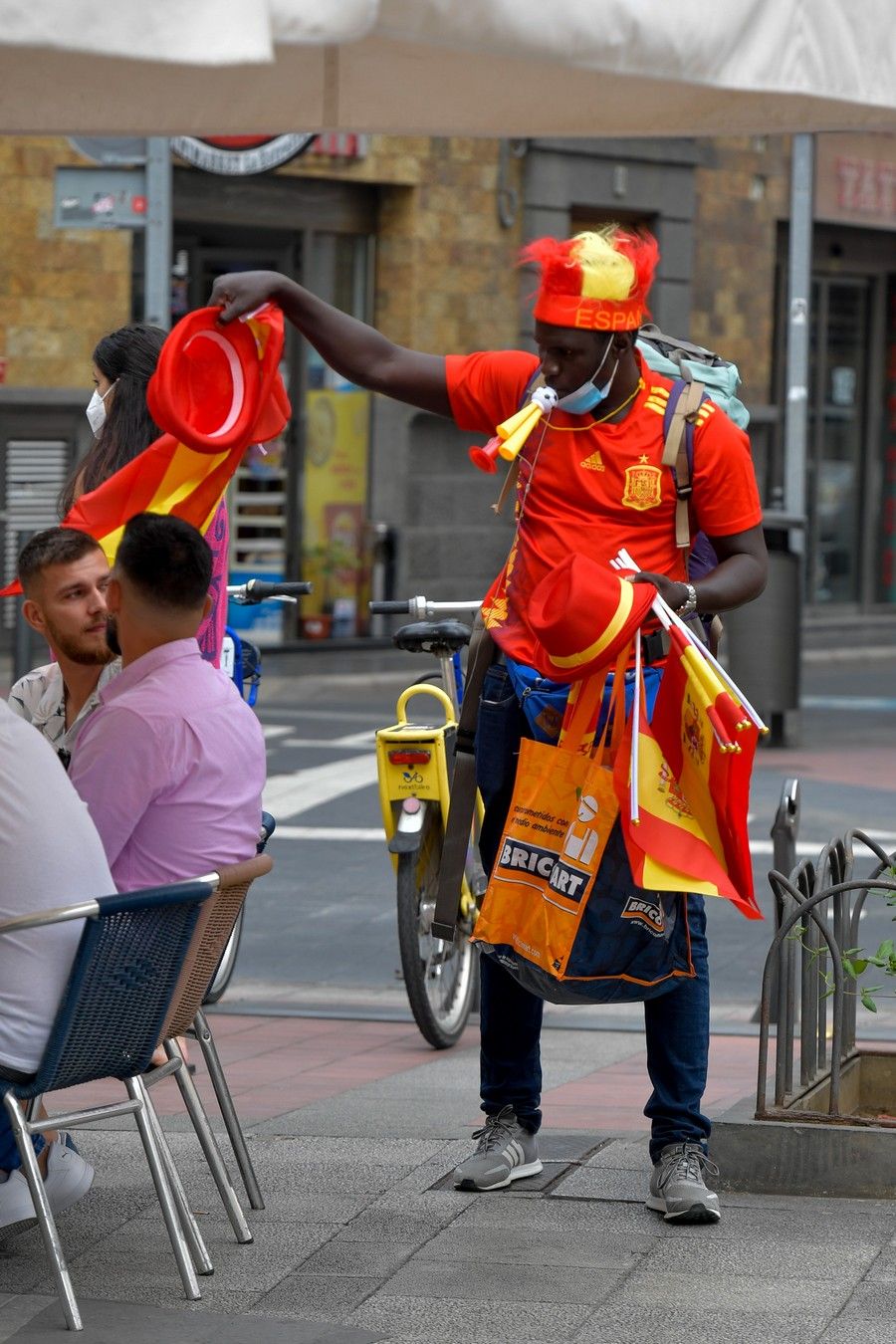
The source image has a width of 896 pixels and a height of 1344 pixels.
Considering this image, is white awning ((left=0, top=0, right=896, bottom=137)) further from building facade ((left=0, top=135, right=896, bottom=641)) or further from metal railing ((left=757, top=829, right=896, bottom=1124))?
building facade ((left=0, top=135, right=896, bottom=641))

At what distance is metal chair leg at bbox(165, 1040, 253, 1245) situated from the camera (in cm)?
436

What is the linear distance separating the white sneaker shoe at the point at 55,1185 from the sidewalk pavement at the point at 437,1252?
0.27ft

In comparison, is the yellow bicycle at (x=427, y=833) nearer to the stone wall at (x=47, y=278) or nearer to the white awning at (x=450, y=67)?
the white awning at (x=450, y=67)

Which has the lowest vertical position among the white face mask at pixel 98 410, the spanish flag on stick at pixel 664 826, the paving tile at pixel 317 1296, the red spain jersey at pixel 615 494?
the paving tile at pixel 317 1296

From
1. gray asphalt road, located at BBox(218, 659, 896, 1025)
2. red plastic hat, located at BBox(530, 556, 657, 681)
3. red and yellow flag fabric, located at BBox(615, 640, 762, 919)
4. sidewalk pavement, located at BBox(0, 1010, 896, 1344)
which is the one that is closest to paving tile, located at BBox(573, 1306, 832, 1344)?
sidewalk pavement, located at BBox(0, 1010, 896, 1344)

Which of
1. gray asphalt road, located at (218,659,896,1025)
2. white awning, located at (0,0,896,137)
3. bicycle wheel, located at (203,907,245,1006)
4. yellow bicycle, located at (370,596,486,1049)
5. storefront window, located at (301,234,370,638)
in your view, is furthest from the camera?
storefront window, located at (301,234,370,638)

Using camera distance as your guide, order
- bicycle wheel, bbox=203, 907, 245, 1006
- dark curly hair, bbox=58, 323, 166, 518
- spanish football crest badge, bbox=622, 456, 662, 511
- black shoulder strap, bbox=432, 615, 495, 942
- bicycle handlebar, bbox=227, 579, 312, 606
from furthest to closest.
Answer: bicycle wheel, bbox=203, 907, 245, 1006 → bicycle handlebar, bbox=227, 579, 312, 606 → dark curly hair, bbox=58, 323, 166, 518 → black shoulder strap, bbox=432, 615, 495, 942 → spanish football crest badge, bbox=622, 456, 662, 511

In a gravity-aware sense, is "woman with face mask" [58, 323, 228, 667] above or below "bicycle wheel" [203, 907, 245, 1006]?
above

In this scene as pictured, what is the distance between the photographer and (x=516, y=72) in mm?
4812

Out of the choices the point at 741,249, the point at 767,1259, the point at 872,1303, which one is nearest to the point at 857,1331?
the point at 872,1303

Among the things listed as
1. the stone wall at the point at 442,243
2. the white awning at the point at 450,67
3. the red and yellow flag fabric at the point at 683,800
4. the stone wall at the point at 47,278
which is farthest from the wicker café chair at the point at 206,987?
the stone wall at the point at 442,243

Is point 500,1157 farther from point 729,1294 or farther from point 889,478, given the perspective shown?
point 889,478

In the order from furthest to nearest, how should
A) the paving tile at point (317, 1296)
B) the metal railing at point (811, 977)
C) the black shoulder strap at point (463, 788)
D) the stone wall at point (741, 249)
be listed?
the stone wall at point (741, 249) < the metal railing at point (811, 977) < the black shoulder strap at point (463, 788) < the paving tile at point (317, 1296)

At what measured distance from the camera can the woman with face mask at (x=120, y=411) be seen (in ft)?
18.0
